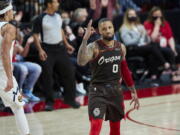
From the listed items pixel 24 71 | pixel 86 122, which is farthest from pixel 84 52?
pixel 24 71

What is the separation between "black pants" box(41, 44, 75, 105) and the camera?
8.91 m

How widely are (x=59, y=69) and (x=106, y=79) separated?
3124mm

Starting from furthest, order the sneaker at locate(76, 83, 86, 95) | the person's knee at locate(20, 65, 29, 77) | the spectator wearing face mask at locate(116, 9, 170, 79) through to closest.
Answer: the spectator wearing face mask at locate(116, 9, 170, 79) → the sneaker at locate(76, 83, 86, 95) → the person's knee at locate(20, 65, 29, 77)

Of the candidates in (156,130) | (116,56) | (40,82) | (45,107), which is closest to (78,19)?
(40,82)

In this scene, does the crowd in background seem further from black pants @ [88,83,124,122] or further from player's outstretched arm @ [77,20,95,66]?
player's outstretched arm @ [77,20,95,66]

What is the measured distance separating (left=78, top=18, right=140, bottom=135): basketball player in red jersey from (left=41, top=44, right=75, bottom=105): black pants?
2962mm

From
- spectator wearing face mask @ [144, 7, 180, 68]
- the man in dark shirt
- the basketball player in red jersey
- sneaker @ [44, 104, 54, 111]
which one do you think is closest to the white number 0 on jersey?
the basketball player in red jersey

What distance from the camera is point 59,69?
8.98 meters

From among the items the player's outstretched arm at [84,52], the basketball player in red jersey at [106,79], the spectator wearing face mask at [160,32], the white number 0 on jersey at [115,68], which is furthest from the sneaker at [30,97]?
the player's outstretched arm at [84,52]

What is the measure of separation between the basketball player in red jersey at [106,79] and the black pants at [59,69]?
296 centimetres

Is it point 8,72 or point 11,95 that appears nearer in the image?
point 8,72

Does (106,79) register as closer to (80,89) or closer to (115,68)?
(115,68)

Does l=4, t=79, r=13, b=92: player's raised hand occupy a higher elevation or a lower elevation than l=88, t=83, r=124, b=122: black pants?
higher

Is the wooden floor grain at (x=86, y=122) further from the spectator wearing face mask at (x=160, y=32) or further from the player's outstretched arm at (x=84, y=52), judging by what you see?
the spectator wearing face mask at (x=160, y=32)
